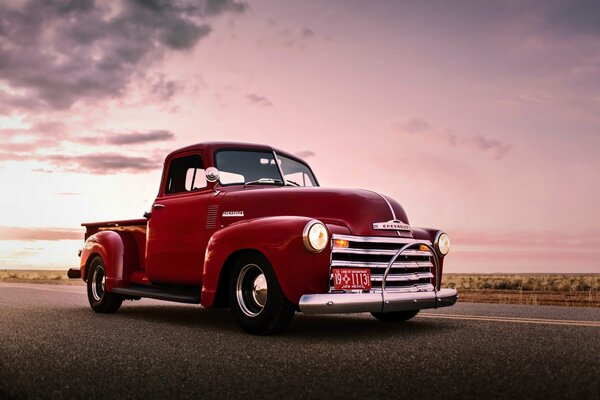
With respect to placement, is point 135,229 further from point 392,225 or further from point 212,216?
point 392,225

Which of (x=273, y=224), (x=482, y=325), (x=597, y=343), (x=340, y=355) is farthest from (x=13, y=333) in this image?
(x=597, y=343)

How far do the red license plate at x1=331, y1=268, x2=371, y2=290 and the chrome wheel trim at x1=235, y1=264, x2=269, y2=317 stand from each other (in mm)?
803

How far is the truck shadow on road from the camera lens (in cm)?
642

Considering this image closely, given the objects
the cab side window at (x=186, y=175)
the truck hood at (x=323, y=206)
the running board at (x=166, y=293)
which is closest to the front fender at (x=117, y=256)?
the running board at (x=166, y=293)

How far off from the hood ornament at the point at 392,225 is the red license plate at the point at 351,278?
583 millimetres

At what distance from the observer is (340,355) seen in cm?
493

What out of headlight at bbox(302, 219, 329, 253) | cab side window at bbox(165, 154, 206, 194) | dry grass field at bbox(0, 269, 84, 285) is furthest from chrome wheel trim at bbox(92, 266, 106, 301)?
dry grass field at bbox(0, 269, 84, 285)

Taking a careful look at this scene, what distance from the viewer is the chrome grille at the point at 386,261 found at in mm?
6023

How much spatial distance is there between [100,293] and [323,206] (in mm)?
4492

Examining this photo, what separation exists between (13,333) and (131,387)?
3362 mm

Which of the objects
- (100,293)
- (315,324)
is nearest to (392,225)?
(315,324)

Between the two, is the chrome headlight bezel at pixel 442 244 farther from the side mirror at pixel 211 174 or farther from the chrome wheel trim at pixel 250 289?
the side mirror at pixel 211 174

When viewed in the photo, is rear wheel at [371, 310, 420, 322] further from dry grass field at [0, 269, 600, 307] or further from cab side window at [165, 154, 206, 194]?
dry grass field at [0, 269, 600, 307]

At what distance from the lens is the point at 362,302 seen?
19.0 feet
